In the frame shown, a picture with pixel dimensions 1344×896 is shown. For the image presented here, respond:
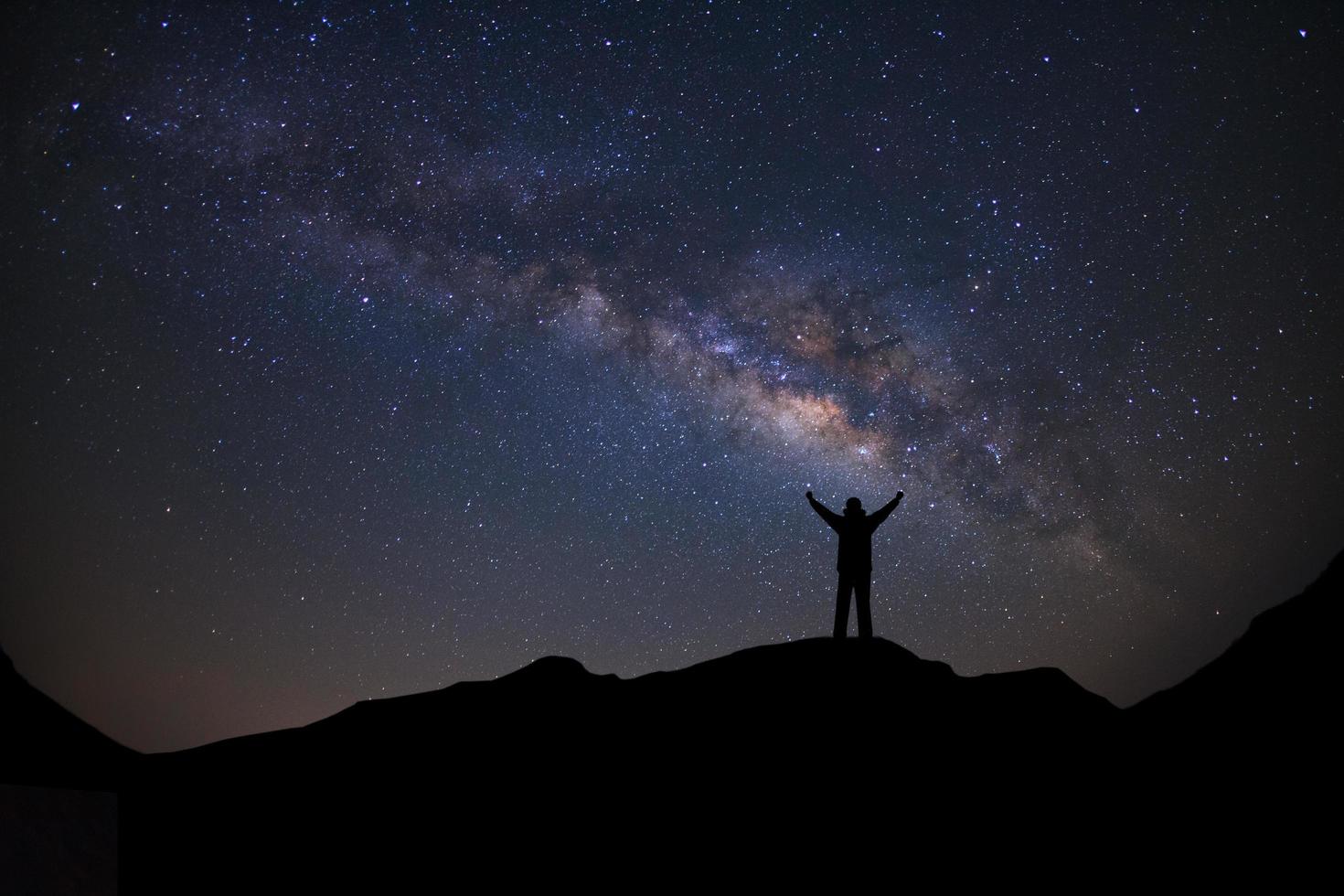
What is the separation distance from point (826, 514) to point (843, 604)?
103 centimetres

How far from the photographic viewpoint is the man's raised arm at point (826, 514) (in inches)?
348

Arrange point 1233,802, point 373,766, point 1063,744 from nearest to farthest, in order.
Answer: point 1233,802
point 1063,744
point 373,766

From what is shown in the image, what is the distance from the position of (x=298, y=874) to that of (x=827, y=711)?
5.02 meters

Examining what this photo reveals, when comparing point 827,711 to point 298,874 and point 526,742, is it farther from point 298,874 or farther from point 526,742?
point 298,874

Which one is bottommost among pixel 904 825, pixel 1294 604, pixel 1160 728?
pixel 904 825

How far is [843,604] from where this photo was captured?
8773 mm

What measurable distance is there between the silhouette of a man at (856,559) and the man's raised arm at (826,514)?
3 centimetres

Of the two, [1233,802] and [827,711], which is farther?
[827,711]

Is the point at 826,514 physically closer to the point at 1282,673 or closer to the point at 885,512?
the point at 885,512

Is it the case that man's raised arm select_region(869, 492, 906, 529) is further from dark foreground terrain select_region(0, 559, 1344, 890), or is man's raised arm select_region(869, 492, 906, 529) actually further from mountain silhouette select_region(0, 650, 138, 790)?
mountain silhouette select_region(0, 650, 138, 790)

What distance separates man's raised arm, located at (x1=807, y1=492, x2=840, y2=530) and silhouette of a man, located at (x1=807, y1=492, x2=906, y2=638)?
1.3 inches

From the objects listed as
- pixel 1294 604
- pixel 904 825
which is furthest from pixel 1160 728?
pixel 904 825

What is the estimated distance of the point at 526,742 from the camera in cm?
754

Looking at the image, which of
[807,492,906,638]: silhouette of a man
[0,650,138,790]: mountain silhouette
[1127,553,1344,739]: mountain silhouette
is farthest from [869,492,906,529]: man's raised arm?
[0,650,138,790]: mountain silhouette
